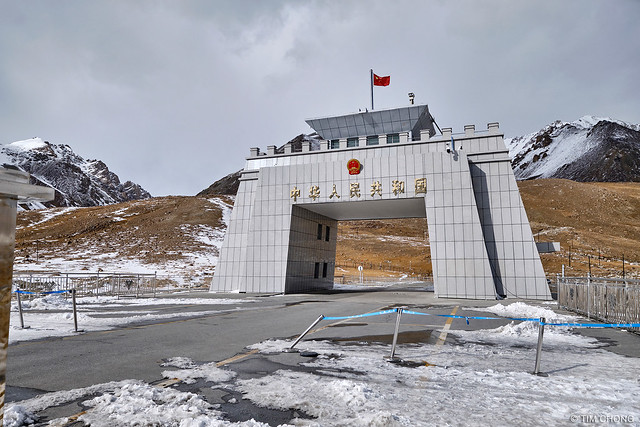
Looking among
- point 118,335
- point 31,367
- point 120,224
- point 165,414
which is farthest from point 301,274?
point 120,224

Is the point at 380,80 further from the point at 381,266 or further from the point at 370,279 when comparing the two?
the point at 381,266

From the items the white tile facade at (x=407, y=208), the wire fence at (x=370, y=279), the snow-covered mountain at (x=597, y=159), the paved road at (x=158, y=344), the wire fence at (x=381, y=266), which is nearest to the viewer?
the paved road at (x=158, y=344)

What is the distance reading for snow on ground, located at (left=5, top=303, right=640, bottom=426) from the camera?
4094 millimetres

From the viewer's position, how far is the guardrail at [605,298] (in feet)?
34.8

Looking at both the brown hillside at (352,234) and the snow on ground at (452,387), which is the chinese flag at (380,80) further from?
the brown hillside at (352,234)

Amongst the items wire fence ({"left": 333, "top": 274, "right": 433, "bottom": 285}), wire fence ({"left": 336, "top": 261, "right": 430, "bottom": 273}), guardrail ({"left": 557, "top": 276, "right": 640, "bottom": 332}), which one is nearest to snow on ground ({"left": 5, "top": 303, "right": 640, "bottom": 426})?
guardrail ({"left": 557, "top": 276, "right": 640, "bottom": 332})

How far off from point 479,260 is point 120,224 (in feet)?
265

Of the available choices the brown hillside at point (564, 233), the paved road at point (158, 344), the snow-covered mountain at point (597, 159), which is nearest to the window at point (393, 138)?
the paved road at point (158, 344)

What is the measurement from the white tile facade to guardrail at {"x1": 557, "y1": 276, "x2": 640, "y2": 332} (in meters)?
8.21

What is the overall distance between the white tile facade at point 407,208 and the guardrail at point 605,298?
821 centimetres

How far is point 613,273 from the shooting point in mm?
47875

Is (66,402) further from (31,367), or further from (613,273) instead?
(613,273)

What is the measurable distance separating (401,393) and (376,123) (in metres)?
27.8

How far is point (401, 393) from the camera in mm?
4957
